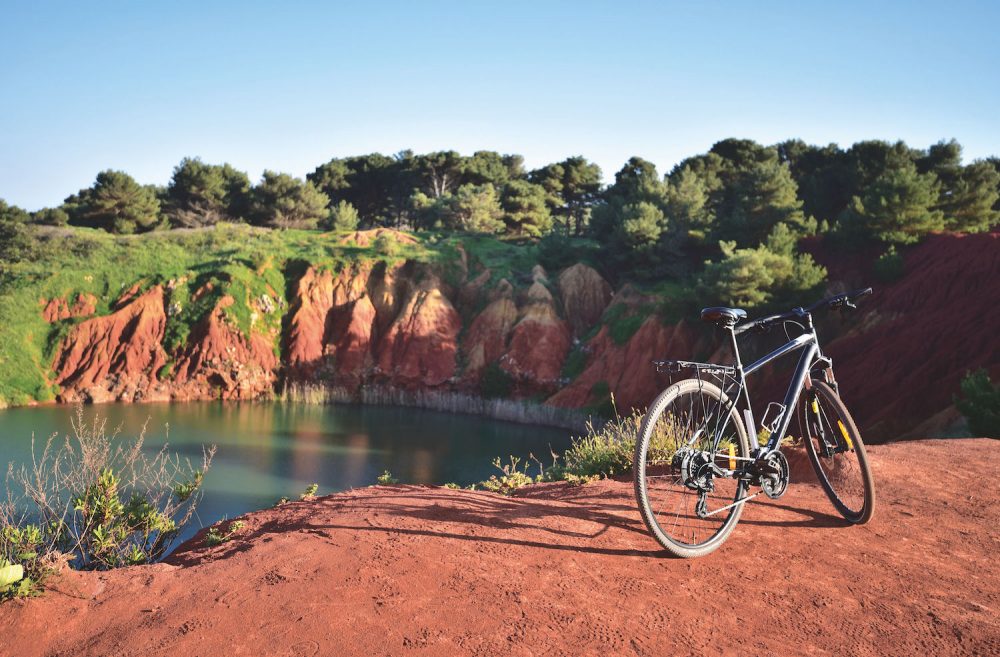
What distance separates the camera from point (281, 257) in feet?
126

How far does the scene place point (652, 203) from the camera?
118ft

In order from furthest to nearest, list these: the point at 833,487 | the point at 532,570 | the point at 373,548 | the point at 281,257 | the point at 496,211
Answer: the point at 496,211
the point at 281,257
the point at 833,487
the point at 373,548
the point at 532,570

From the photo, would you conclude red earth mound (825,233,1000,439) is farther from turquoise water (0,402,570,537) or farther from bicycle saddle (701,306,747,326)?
bicycle saddle (701,306,747,326)

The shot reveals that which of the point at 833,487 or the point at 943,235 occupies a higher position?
the point at 943,235

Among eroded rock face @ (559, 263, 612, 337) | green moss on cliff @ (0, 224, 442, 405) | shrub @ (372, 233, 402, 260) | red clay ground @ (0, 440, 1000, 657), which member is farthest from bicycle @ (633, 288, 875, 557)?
shrub @ (372, 233, 402, 260)

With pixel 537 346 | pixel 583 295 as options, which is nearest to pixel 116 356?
pixel 537 346

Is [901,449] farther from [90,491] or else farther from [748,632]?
[90,491]

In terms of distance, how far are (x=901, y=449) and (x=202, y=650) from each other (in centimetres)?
703

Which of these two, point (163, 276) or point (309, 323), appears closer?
point (163, 276)

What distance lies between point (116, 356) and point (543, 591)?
3456 cm

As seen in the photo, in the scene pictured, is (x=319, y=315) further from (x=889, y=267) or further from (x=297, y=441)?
(x=889, y=267)

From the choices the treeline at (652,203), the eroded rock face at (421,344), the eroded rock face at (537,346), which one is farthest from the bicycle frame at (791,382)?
the eroded rock face at (421,344)

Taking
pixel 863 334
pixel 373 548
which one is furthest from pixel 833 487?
pixel 863 334

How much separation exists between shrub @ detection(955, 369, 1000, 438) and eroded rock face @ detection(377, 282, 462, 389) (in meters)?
25.1
